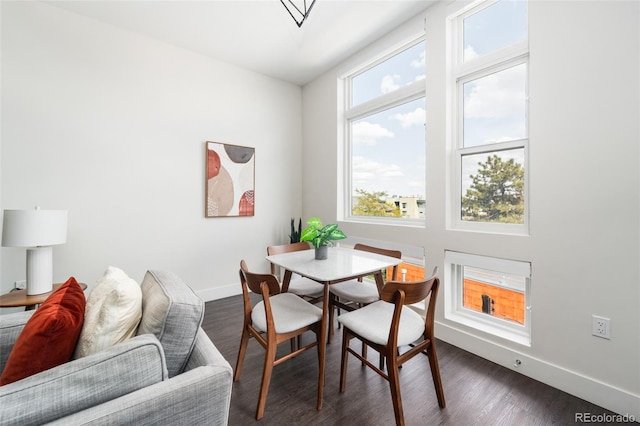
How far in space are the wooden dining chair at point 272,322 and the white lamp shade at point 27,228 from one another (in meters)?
1.54

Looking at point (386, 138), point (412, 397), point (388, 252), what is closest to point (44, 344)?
point (412, 397)

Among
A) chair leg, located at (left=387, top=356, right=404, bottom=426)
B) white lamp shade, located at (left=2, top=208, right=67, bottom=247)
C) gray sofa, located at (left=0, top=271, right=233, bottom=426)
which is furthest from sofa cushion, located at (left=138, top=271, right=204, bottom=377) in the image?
white lamp shade, located at (left=2, top=208, right=67, bottom=247)

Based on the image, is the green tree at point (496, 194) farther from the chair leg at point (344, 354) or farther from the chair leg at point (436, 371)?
the chair leg at point (344, 354)

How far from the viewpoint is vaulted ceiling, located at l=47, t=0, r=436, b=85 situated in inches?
94.4

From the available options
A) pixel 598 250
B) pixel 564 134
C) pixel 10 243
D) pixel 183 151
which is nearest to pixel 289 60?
pixel 183 151

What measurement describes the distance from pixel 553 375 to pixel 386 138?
2483mm

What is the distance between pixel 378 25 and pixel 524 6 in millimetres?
1210

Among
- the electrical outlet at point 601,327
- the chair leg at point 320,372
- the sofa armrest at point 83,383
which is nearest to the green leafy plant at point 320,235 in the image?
the chair leg at point 320,372

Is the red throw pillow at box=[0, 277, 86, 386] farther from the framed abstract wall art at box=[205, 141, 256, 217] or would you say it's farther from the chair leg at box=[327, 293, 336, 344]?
the framed abstract wall art at box=[205, 141, 256, 217]

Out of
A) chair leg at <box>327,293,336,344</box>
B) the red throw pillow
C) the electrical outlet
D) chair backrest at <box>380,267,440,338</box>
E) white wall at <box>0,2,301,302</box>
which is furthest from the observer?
white wall at <box>0,2,301,302</box>

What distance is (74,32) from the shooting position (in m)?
2.49

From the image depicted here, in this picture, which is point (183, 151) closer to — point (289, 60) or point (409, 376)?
point (289, 60)

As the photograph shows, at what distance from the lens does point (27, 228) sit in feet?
6.19

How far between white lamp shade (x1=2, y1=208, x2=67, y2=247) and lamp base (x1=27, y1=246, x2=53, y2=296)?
16cm
